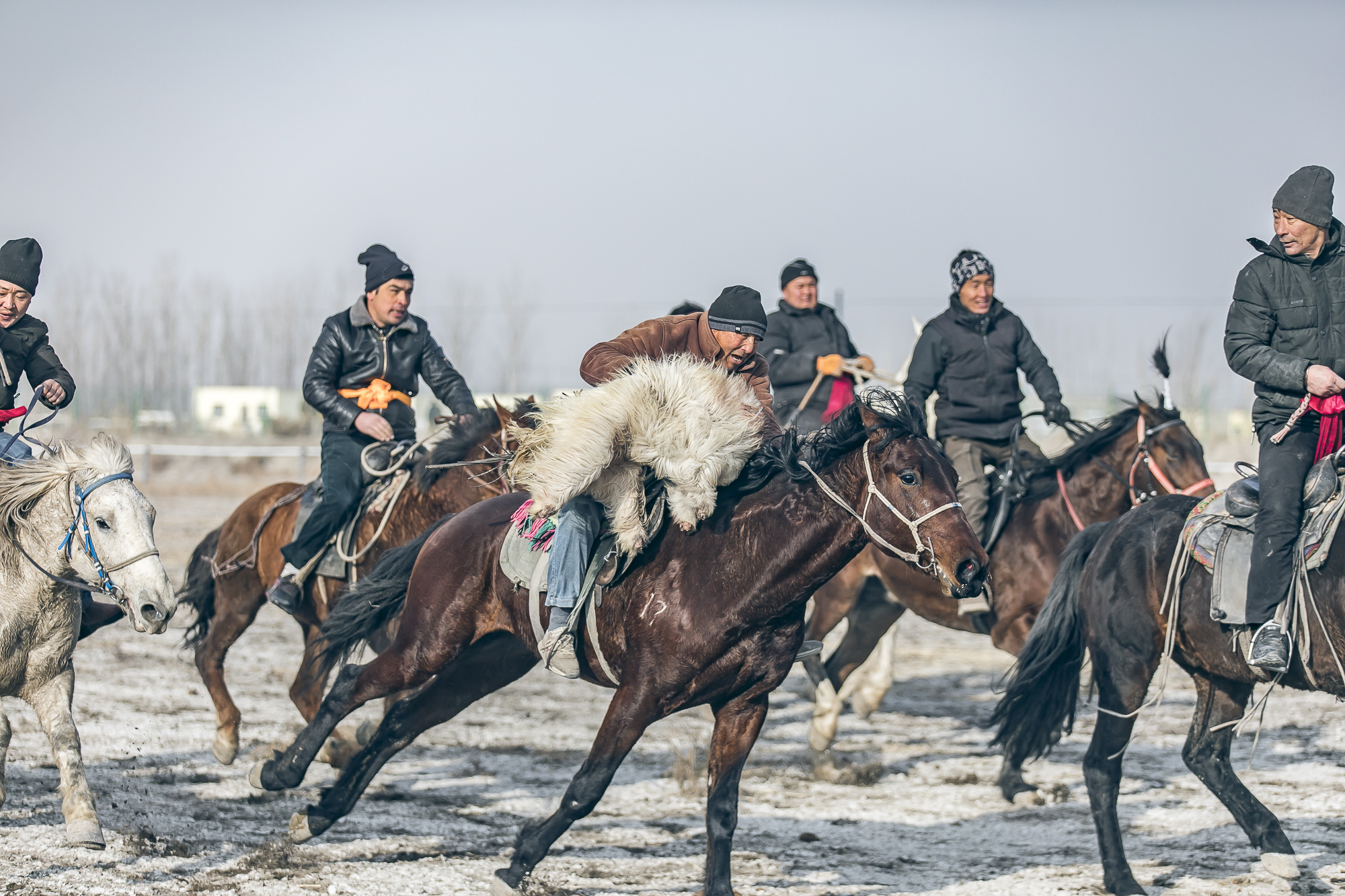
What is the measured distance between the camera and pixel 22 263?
19.4 feet

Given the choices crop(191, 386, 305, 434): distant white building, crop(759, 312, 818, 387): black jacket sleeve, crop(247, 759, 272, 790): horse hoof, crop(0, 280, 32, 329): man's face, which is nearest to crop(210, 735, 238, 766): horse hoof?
crop(247, 759, 272, 790): horse hoof

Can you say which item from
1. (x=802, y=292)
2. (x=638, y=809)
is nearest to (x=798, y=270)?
(x=802, y=292)

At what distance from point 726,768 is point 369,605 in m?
2.01

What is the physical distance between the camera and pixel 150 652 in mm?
11000

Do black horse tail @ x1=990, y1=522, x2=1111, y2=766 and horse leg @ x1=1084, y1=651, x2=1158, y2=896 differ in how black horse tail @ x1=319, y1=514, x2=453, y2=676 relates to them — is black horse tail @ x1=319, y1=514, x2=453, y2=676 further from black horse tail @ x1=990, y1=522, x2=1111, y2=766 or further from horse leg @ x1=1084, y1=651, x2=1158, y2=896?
horse leg @ x1=1084, y1=651, x2=1158, y2=896

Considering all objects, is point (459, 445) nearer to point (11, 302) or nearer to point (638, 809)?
point (638, 809)

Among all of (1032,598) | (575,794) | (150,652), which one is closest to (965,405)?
(1032,598)

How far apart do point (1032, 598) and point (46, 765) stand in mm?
5724

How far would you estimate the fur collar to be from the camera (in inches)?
299

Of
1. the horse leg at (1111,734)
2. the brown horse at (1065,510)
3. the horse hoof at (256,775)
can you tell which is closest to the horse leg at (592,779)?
the horse hoof at (256,775)

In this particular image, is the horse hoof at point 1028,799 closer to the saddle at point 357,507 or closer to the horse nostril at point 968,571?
the horse nostril at point 968,571

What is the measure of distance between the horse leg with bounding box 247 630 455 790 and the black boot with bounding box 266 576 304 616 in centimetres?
173

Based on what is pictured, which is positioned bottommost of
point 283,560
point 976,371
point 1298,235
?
point 283,560

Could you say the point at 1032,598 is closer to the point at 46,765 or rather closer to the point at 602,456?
the point at 602,456
